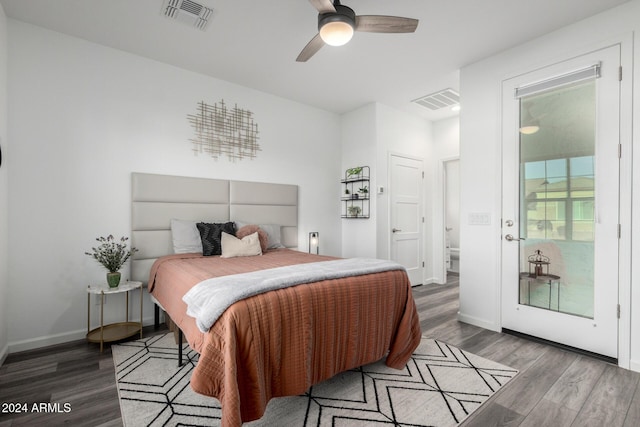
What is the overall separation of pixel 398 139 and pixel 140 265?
3801 millimetres

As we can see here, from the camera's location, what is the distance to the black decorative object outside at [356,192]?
176 inches

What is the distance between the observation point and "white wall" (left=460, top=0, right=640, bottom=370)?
257cm

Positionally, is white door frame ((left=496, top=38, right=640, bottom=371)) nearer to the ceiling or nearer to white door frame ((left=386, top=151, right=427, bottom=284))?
the ceiling

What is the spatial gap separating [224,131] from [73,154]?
150cm

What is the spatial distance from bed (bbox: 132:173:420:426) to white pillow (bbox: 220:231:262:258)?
0.32 feet

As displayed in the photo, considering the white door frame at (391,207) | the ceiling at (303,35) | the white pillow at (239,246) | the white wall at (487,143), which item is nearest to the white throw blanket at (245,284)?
the white pillow at (239,246)

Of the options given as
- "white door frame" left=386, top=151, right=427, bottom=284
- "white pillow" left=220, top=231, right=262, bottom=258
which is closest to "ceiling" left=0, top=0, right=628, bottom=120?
"white door frame" left=386, top=151, right=427, bottom=284

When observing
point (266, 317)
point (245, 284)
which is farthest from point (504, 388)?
point (245, 284)

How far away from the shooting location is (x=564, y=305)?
2637mm

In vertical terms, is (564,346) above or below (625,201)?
below

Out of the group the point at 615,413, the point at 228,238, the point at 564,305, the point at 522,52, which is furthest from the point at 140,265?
the point at 522,52

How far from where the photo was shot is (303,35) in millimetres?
2771

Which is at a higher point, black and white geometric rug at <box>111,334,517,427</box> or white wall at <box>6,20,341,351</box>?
white wall at <box>6,20,341,351</box>

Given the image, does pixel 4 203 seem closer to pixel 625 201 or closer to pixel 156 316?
pixel 156 316
